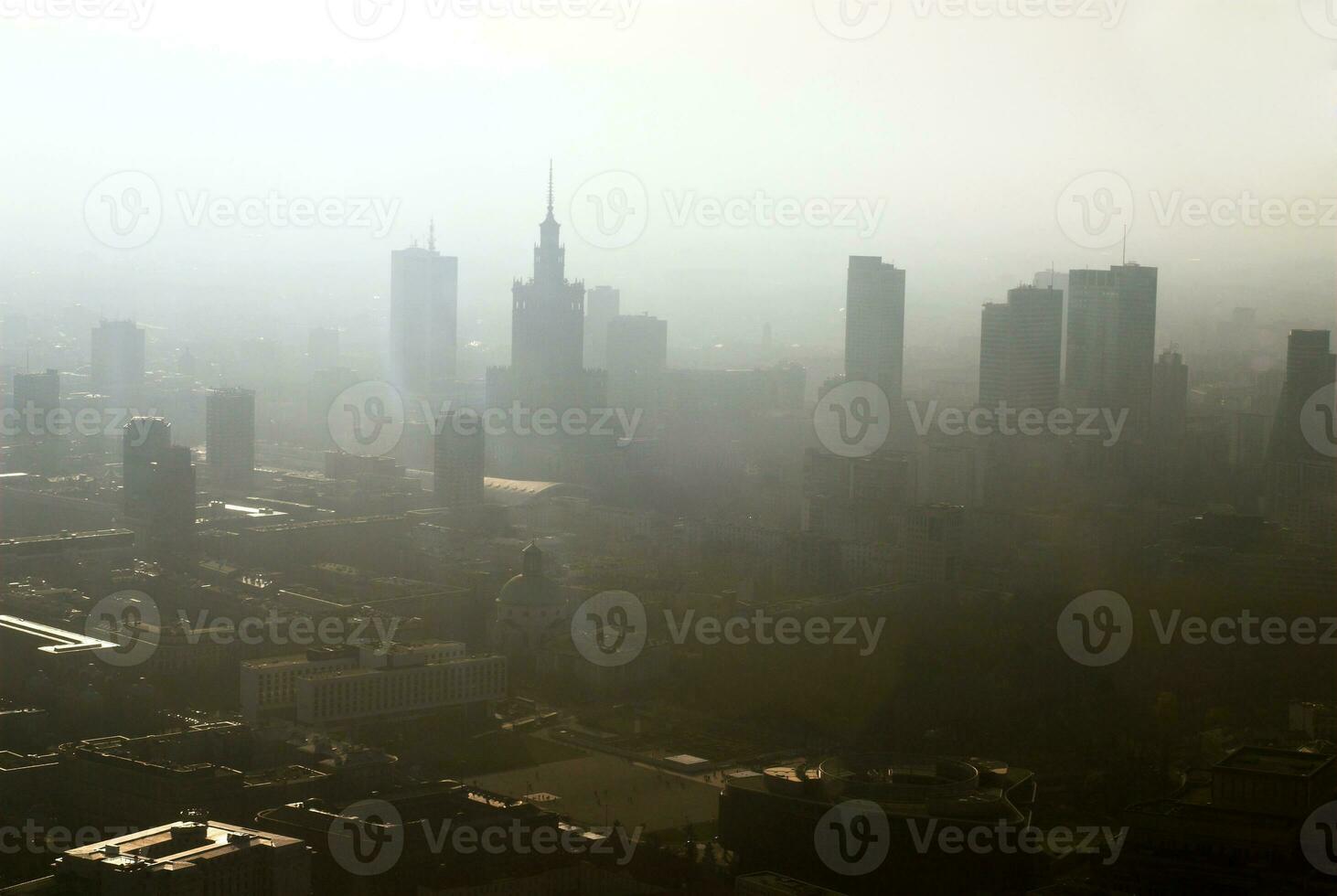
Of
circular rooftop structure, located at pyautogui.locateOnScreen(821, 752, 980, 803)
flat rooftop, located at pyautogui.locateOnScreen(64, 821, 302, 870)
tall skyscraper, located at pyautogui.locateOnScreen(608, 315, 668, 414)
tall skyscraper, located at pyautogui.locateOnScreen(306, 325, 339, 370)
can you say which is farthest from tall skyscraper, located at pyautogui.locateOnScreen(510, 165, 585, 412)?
flat rooftop, located at pyautogui.locateOnScreen(64, 821, 302, 870)

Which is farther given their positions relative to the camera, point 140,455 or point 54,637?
point 140,455

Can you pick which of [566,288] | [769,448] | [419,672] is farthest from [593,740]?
[566,288]

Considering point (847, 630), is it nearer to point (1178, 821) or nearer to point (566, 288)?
point (1178, 821)

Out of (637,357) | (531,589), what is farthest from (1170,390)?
(531,589)

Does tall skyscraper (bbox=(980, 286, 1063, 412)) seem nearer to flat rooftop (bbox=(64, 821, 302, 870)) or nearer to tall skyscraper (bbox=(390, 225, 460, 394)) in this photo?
tall skyscraper (bbox=(390, 225, 460, 394))

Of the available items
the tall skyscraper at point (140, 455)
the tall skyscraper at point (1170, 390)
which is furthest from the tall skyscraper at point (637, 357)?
the tall skyscraper at point (140, 455)

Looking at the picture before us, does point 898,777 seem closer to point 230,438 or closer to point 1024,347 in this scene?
point 1024,347
